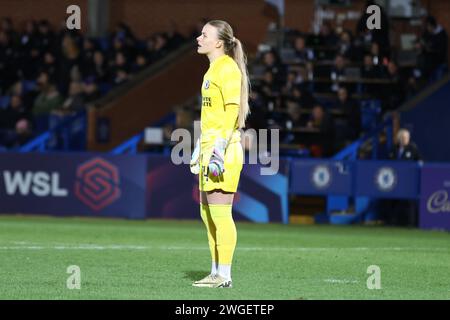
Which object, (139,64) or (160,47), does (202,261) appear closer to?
(139,64)

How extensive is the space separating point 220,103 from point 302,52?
631 inches

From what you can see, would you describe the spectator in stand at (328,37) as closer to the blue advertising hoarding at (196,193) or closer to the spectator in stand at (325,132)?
the spectator in stand at (325,132)

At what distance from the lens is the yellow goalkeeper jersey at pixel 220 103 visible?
31.9 feet

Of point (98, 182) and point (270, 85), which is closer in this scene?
point (98, 182)

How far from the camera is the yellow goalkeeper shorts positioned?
9.70m

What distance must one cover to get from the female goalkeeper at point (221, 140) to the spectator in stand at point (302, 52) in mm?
15575

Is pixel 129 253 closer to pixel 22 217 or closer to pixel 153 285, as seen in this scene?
pixel 153 285

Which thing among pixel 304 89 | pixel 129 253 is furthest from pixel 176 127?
pixel 129 253

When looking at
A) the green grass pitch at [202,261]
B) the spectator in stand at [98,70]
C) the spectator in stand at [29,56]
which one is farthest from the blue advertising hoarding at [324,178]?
the spectator in stand at [29,56]

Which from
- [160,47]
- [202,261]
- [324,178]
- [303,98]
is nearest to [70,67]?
[160,47]

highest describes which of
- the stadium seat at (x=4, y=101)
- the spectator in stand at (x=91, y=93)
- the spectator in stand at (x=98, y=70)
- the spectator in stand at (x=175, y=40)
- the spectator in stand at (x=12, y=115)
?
the spectator in stand at (x=175, y=40)

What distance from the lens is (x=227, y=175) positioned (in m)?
9.73

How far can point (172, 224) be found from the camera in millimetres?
19328

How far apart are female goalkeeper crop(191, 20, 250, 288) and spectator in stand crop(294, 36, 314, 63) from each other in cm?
1557
